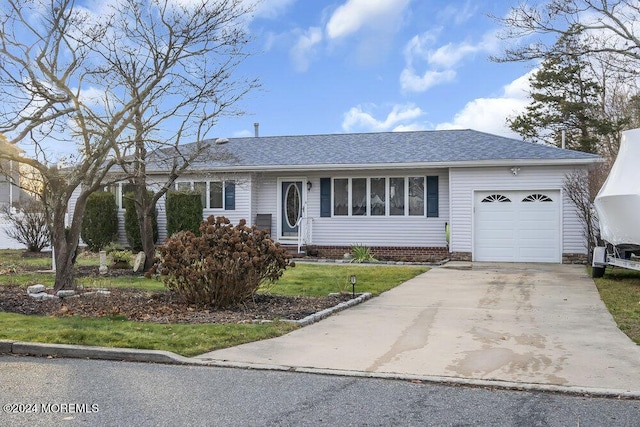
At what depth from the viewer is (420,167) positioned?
1819cm

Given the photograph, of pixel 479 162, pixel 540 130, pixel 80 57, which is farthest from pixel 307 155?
pixel 540 130

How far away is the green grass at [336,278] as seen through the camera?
11.2 meters

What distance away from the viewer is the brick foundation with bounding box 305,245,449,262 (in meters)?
18.4

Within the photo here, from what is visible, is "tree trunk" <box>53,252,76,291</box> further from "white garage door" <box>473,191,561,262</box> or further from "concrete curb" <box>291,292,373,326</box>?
"white garage door" <box>473,191,561,262</box>

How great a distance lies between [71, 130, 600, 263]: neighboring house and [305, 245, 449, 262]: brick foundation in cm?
3

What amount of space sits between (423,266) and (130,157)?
8.08m

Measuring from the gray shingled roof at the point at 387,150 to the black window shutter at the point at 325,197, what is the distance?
756 mm

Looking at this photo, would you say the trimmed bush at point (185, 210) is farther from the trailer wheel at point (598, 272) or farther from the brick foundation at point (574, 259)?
the trailer wheel at point (598, 272)

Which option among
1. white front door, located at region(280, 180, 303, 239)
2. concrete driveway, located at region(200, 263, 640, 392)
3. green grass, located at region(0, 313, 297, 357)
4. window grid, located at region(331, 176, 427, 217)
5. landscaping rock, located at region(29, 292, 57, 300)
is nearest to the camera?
concrete driveway, located at region(200, 263, 640, 392)

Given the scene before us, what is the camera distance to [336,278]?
42.7ft

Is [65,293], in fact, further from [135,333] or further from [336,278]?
[336,278]

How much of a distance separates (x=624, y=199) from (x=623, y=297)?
204 cm

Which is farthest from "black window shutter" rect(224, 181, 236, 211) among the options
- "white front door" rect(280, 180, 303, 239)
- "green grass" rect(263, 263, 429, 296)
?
"green grass" rect(263, 263, 429, 296)

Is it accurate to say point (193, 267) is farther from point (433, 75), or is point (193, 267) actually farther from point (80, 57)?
point (433, 75)
